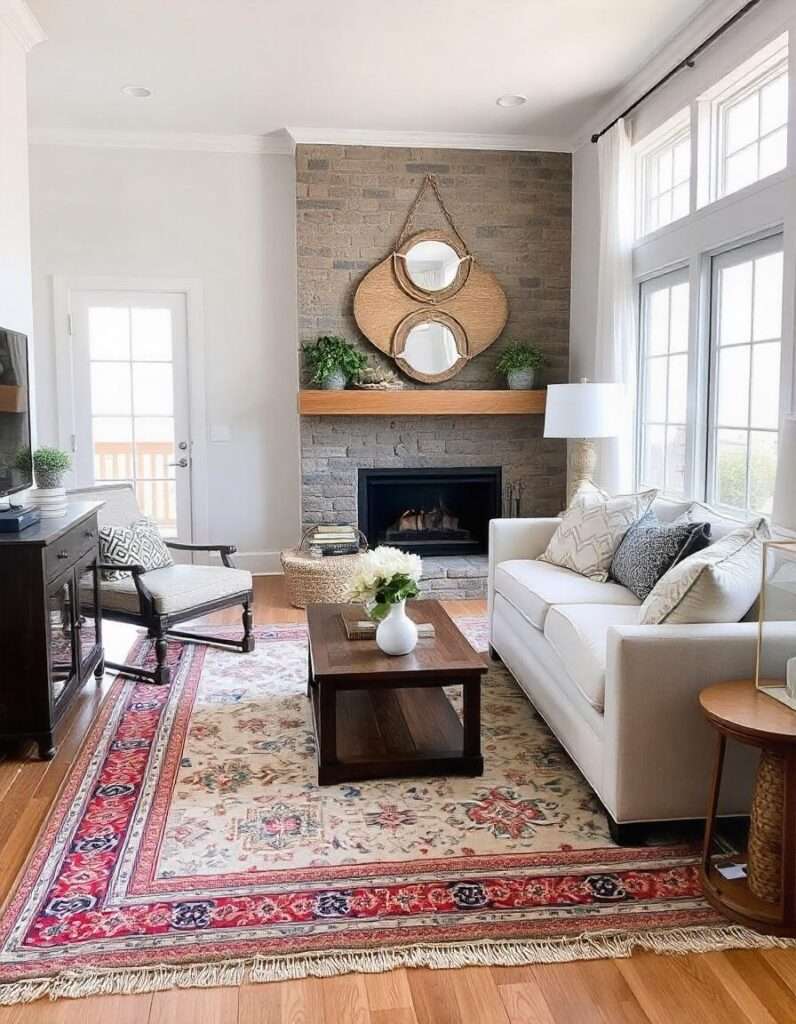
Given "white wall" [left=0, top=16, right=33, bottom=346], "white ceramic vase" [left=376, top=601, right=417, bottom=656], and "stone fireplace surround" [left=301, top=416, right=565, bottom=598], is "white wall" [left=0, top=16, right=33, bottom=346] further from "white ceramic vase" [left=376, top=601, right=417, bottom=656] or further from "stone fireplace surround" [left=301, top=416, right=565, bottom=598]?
"stone fireplace surround" [left=301, top=416, right=565, bottom=598]

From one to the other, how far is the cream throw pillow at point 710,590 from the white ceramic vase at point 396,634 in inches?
31.2

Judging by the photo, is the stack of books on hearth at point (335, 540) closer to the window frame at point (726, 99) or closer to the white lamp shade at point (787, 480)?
the window frame at point (726, 99)

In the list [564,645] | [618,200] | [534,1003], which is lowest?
[534,1003]

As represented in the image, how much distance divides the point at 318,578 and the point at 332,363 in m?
1.44

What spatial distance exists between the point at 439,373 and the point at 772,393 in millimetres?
2632

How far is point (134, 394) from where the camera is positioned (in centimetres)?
616

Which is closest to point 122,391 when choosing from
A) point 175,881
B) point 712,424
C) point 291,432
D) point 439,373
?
point 291,432

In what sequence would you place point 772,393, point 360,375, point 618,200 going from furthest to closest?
point 360,375 < point 618,200 < point 772,393

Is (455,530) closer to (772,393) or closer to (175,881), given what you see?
(772,393)

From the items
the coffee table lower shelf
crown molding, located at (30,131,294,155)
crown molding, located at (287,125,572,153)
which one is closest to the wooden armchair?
the coffee table lower shelf

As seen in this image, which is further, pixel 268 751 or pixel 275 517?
pixel 275 517

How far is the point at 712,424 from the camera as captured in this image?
14.5ft

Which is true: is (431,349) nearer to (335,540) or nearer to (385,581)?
(335,540)

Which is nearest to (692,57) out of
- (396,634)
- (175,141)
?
(396,634)
